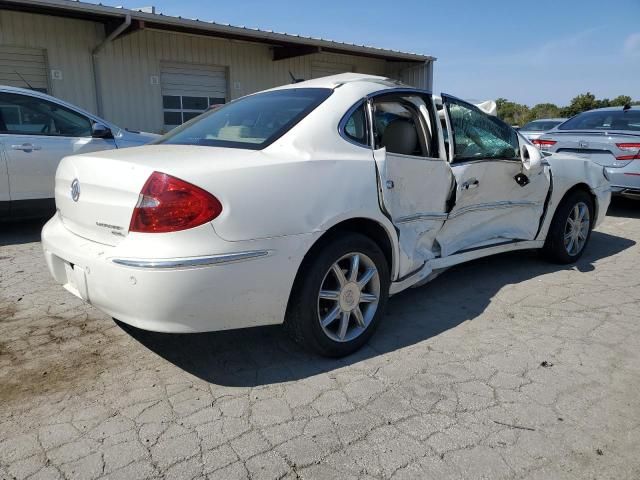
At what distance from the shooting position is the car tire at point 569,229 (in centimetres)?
486

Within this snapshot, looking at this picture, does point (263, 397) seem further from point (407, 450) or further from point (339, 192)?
point (339, 192)

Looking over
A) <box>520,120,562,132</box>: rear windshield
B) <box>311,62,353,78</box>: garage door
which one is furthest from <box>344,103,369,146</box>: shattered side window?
<box>520,120,562,132</box>: rear windshield

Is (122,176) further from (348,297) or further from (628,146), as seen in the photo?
(628,146)

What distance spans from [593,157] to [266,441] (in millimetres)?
6688

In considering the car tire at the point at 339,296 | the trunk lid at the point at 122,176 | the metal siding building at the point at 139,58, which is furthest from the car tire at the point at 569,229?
the metal siding building at the point at 139,58

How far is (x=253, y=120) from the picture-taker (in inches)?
129

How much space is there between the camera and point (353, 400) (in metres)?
2.67

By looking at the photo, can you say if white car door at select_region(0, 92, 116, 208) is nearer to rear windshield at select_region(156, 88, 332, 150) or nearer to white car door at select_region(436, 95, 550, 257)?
rear windshield at select_region(156, 88, 332, 150)

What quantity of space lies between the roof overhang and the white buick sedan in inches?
273

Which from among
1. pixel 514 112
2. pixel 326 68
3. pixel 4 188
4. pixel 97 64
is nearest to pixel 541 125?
pixel 326 68

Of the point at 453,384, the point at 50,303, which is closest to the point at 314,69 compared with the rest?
the point at 50,303

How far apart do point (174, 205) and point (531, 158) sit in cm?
311

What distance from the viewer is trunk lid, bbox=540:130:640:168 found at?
275 inches

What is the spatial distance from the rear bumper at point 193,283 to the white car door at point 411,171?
2.69 feet
